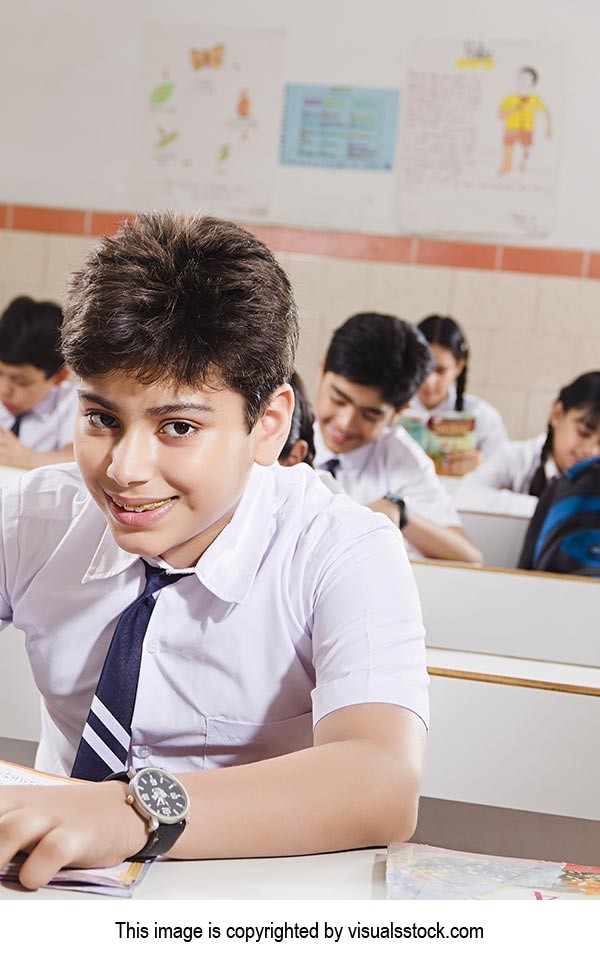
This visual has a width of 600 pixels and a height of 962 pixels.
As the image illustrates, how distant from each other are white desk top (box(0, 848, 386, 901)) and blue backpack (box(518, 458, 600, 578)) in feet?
5.77

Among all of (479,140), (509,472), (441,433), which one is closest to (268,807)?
(509,472)

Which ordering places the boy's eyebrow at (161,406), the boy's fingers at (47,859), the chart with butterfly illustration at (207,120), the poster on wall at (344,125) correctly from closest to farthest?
the boy's fingers at (47,859), the boy's eyebrow at (161,406), the poster on wall at (344,125), the chart with butterfly illustration at (207,120)

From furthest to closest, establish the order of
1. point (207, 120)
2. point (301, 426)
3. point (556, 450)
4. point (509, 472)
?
point (207, 120) → point (509, 472) → point (556, 450) → point (301, 426)

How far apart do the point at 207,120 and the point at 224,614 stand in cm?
466

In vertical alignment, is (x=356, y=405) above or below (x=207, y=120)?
below

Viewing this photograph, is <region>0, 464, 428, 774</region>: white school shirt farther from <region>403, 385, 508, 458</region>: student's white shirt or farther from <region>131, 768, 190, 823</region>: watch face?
<region>403, 385, 508, 458</region>: student's white shirt

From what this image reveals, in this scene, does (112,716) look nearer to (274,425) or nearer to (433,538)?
(274,425)

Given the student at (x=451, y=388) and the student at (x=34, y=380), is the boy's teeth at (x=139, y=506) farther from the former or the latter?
the student at (x=451, y=388)

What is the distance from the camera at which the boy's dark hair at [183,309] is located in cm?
105

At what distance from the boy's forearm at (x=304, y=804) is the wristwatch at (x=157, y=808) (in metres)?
0.02

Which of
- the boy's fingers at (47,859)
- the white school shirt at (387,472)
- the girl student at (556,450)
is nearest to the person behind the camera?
the boy's fingers at (47,859)

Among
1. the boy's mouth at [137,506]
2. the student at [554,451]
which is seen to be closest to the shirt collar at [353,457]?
the student at [554,451]

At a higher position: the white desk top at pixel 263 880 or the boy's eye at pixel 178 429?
the boy's eye at pixel 178 429

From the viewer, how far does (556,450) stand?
12.3 feet
